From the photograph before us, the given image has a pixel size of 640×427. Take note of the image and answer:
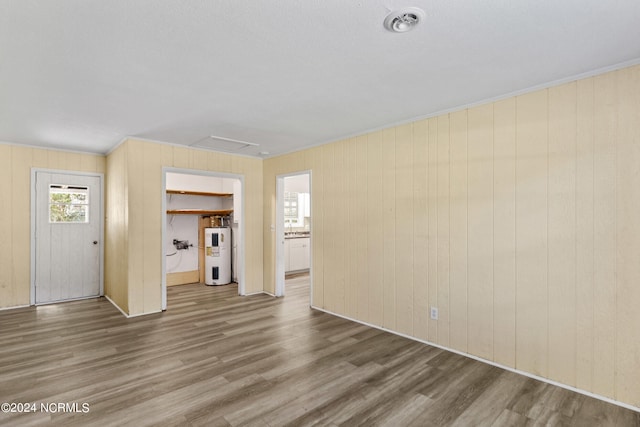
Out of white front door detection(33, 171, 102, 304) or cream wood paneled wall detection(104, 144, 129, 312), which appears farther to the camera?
white front door detection(33, 171, 102, 304)

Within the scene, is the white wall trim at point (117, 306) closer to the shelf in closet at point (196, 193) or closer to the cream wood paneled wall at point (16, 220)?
the cream wood paneled wall at point (16, 220)

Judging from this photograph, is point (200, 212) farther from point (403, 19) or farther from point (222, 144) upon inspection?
point (403, 19)

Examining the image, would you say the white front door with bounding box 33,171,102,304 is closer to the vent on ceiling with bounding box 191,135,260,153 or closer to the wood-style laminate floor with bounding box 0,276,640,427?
the wood-style laminate floor with bounding box 0,276,640,427

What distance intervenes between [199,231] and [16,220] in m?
2.84

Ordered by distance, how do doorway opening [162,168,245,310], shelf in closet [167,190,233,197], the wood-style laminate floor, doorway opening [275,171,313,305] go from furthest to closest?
doorway opening [162,168,245,310], shelf in closet [167,190,233,197], doorway opening [275,171,313,305], the wood-style laminate floor

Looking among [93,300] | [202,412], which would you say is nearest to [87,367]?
[202,412]

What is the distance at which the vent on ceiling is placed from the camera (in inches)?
177

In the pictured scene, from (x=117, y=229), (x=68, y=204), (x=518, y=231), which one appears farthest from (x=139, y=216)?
(x=518, y=231)

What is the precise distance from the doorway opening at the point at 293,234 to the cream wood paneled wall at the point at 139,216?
1539 mm

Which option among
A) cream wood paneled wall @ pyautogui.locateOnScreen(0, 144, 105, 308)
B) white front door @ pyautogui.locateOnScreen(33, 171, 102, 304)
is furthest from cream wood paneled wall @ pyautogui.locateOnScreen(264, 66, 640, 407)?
cream wood paneled wall @ pyautogui.locateOnScreen(0, 144, 105, 308)

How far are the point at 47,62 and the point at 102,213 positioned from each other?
12.9 feet

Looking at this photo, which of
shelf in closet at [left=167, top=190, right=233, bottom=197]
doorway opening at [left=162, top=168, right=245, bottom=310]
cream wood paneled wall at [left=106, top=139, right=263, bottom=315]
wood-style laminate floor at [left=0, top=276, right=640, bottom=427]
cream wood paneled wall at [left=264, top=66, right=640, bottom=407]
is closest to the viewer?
wood-style laminate floor at [left=0, top=276, right=640, bottom=427]

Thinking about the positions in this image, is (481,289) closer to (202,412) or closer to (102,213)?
(202,412)

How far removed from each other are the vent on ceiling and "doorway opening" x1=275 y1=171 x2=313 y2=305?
2.84 feet
